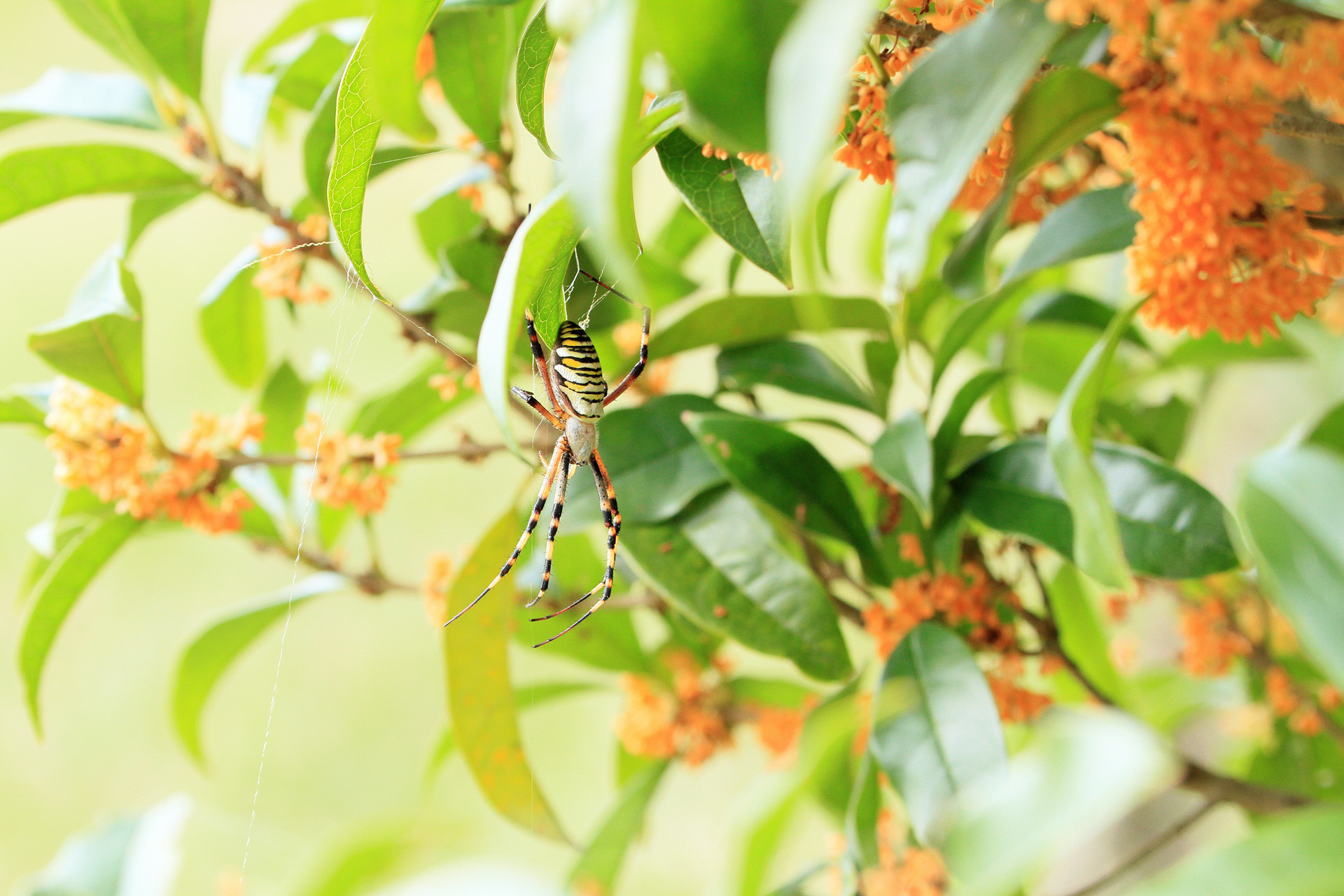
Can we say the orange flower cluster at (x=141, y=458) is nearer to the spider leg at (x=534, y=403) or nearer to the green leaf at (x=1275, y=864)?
the spider leg at (x=534, y=403)

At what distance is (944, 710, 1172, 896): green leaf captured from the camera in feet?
0.72

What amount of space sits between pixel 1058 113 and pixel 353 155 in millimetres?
279

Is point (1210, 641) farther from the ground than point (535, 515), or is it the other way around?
point (535, 515)

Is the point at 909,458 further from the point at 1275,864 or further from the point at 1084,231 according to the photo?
the point at 1275,864

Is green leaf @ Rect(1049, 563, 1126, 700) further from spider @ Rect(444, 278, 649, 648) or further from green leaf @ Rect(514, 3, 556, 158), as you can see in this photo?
green leaf @ Rect(514, 3, 556, 158)

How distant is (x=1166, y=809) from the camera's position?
114 cm

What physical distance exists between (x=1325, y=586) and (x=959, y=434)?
0.34 metres

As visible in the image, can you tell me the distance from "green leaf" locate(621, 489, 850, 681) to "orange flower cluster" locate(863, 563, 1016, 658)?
0.06m

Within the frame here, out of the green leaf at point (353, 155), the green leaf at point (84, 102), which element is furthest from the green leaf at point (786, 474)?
the green leaf at point (84, 102)

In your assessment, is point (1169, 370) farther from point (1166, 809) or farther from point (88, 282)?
point (88, 282)

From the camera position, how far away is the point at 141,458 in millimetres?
626

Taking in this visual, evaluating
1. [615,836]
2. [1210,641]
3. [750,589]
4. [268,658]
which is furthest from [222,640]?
[268,658]

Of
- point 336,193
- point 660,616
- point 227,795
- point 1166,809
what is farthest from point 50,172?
point 227,795

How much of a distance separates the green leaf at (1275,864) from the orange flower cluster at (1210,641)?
2.08 feet
